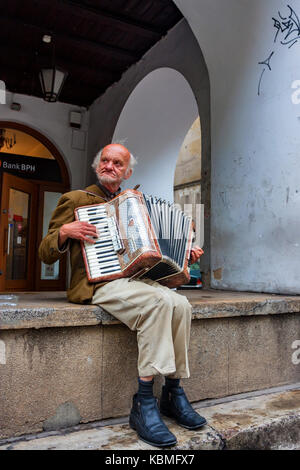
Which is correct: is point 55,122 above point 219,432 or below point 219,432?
above

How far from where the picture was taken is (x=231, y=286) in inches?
155

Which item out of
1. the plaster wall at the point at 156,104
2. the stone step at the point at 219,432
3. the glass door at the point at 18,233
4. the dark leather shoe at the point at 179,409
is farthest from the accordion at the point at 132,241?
the glass door at the point at 18,233

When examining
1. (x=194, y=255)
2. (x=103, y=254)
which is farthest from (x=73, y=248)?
(x=194, y=255)

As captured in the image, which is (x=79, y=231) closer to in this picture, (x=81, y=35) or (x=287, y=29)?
(x=287, y=29)

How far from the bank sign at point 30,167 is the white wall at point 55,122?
0.31 metres

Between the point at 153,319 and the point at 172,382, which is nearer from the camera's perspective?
the point at 153,319

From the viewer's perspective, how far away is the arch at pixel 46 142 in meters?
6.93

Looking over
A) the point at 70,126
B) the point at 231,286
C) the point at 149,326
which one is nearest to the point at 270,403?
the point at 149,326

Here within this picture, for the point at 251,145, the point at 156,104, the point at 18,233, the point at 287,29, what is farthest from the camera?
the point at 18,233

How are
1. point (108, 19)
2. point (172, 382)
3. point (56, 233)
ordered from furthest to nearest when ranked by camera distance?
point (108, 19) < point (56, 233) < point (172, 382)

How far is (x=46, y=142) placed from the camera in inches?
287

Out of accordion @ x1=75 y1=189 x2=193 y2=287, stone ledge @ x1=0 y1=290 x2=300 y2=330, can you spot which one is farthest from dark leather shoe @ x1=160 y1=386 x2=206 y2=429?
accordion @ x1=75 y1=189 x2=193 y2=287

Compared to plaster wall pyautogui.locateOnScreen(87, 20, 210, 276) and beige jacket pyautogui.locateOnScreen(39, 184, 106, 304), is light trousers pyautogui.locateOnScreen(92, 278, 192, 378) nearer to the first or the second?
beige jacket pyautogui.locateOnScreen(39, 184, 106, 304)

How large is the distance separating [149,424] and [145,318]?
0.51 meters
